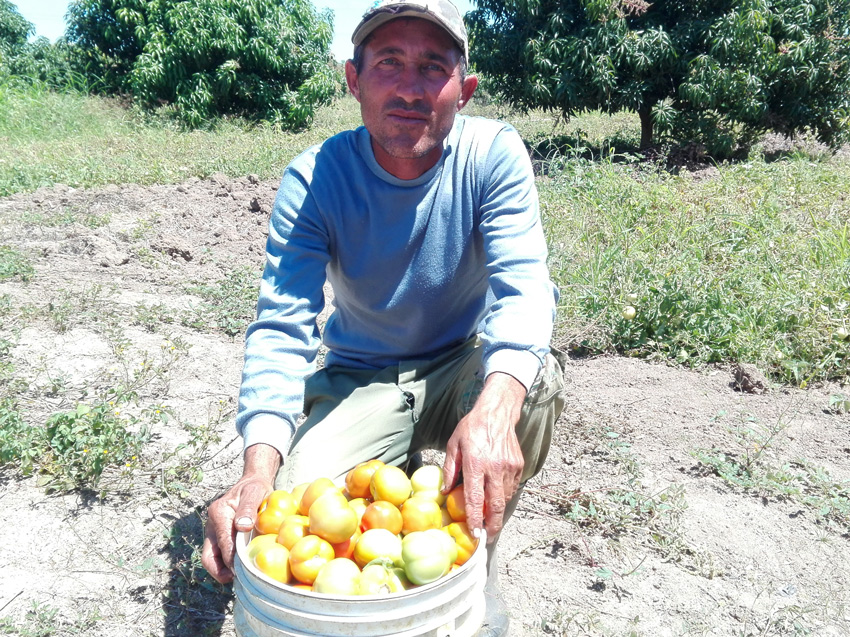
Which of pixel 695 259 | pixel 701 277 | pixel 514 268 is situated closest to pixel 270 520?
pixel 514 268

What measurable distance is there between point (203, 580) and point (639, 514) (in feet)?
5.01

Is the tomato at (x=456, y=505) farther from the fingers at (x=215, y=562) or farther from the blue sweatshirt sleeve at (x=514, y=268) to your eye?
the fingers at (x=215, y=562)

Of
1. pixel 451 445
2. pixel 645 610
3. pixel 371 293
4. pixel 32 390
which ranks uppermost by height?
pixel 371 293

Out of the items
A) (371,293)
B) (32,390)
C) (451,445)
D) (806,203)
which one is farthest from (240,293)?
(806,203)

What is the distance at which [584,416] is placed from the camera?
10.8ft

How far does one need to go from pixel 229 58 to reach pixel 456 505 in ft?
43.0

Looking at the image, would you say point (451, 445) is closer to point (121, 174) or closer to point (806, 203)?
Answer: point (806, 203)

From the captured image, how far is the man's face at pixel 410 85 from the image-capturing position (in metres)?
2.15

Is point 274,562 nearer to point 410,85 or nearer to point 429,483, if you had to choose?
point 429,483

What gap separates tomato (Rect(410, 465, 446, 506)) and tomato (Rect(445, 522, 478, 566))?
3.5 inches

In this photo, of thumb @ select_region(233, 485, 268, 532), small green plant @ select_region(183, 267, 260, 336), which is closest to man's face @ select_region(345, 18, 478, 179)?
thumb @ select_region(233, 485, 268, 532)

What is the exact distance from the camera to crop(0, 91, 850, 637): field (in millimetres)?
2289

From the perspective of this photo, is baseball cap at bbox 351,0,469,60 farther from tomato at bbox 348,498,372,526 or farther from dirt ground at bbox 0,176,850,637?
dirt ground at bbox 0,176,850,637

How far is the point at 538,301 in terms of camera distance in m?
2.00
